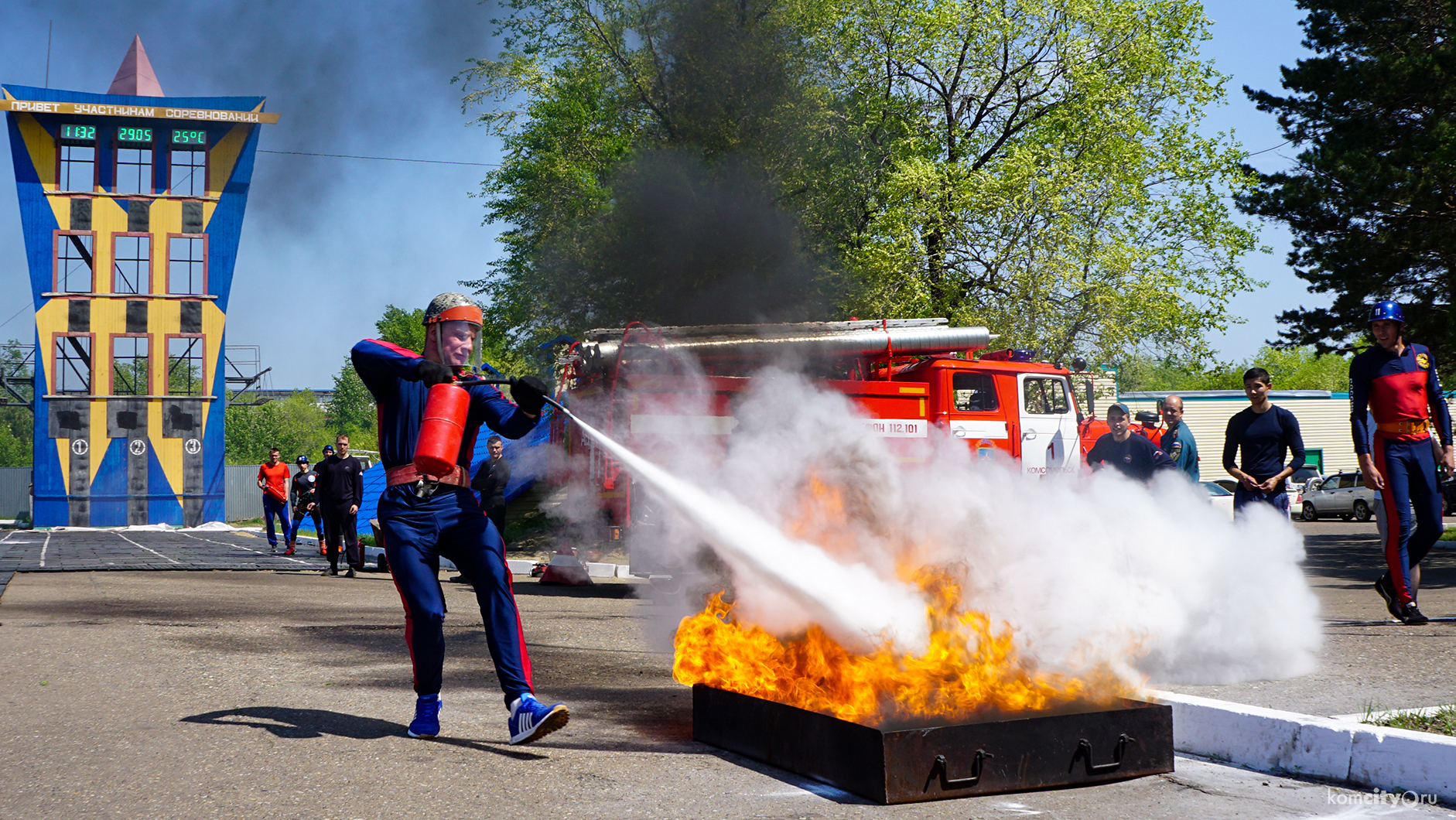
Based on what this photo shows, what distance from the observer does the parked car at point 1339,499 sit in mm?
35344

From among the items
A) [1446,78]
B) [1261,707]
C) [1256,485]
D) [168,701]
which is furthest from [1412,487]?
[1446,78]

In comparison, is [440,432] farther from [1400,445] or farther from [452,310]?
Answer: [1400,445]

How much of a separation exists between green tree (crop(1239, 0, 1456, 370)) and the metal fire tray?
17252 millimetres

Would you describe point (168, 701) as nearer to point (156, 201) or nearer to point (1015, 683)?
point (1015, 683)

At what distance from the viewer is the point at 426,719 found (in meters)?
4.63

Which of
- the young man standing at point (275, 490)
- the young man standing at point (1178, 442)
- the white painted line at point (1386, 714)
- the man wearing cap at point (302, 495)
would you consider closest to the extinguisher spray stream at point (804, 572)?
the white painted line at point (1386, 714)

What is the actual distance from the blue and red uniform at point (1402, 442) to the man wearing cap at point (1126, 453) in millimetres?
2370

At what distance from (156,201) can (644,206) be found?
26332 millimetres

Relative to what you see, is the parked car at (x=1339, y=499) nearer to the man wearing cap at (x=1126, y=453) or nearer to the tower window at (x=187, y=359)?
the man wearing cap at (x=1126, y=453)

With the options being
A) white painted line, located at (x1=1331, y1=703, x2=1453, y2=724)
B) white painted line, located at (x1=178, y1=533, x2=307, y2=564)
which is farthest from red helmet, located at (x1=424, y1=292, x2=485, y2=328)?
white painted line, located at (x1=178, y1=533, x2=307, y2=564)

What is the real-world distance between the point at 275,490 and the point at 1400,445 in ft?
61.4

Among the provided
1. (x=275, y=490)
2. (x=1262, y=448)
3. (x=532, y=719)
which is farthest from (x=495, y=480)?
(x=275, y=490)

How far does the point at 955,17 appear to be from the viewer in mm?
23812

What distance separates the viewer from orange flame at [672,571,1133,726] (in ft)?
13.5
